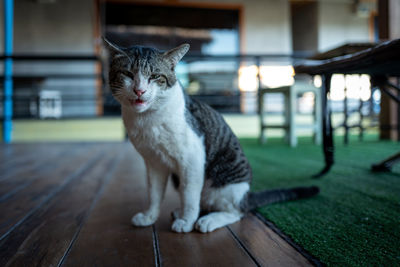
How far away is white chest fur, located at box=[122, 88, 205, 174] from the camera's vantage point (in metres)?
0.91

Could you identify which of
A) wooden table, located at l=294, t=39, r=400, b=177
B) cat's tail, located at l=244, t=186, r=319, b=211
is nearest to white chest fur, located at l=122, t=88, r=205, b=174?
cat's tail, located at l=244, t=186, r=319, b=211

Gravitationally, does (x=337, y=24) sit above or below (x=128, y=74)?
above

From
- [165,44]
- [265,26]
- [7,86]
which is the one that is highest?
[265,26]

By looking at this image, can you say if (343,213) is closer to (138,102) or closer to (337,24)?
(138,102)

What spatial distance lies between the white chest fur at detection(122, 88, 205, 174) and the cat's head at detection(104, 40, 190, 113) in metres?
0.04

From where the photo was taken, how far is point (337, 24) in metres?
6.86

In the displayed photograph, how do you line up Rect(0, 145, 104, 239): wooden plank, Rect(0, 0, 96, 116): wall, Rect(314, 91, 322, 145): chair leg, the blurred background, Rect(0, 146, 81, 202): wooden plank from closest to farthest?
Rect(0, 145, 104, 239): wooden plank < Rect(0, 146, 81, 202): wooden plank < Rect(314, 91, 322, 145): chair leg < the blurred background < Rect(0, 0, 96, 116): wall

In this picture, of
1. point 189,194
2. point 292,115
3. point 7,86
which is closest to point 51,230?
point 189,194

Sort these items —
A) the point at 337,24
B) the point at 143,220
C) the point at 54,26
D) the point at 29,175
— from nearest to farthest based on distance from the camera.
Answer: the point at 143,220, the point at 29,175, the point at 54,26, the point at 337,24

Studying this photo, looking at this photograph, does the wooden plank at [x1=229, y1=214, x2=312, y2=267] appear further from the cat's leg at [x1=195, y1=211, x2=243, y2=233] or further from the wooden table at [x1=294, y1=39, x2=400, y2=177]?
the wooden table at [x1=294, y1=39, x2=400, y2=177]

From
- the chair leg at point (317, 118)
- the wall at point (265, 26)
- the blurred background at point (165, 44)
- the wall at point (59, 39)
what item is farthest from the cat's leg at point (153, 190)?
the wall at point (265, 26)

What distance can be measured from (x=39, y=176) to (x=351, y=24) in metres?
7.39

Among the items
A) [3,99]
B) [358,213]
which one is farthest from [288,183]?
[3,99]

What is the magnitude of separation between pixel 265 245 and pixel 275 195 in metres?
0.38
